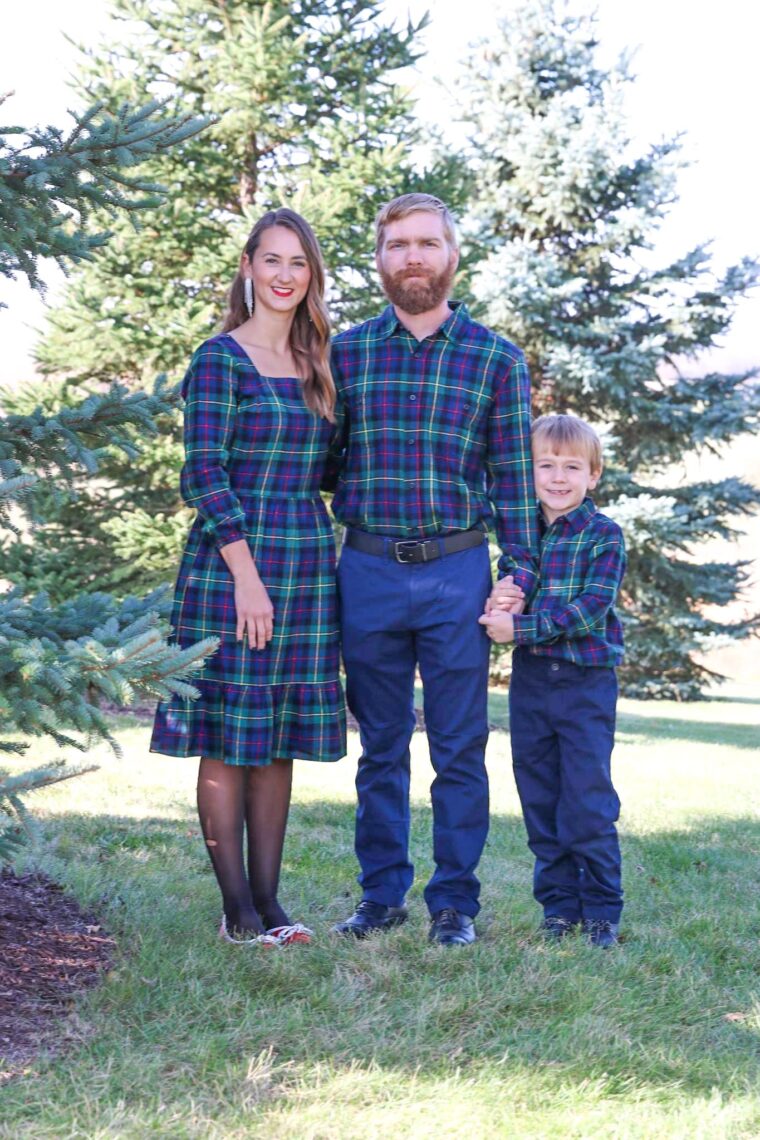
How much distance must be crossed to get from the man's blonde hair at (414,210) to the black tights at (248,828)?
1.69 metres

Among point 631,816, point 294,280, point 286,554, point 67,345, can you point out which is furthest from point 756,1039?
point 67,345

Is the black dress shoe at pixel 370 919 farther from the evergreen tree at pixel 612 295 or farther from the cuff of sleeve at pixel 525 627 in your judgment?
the evergreen tree at pixel 612 295

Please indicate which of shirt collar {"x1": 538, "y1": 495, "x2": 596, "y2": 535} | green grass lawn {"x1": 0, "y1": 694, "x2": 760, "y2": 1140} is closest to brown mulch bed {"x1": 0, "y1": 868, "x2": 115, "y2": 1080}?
green grass lawn {"x1": 0, "y1": 694, "x2": 760, "y2": 1140}

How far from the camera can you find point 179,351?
9930mm

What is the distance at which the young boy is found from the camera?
3.44 m

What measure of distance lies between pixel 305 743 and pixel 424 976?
0.75 metres

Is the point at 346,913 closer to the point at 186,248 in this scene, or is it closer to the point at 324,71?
the point at 186,248

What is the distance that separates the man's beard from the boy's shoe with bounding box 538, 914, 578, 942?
77.0 inches

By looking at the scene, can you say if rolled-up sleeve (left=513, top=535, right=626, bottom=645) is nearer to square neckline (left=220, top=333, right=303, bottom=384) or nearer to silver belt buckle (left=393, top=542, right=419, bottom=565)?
Result: silver belt buckle (left=393, top=542, right=419, bottom=565)

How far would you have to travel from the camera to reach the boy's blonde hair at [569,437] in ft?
11.6

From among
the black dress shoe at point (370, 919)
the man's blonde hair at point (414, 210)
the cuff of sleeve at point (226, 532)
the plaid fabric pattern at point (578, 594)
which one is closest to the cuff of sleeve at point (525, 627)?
the plaid fabric pattern at point (578, 594)

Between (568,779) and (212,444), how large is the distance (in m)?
1.51

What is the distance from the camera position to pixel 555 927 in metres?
3.49

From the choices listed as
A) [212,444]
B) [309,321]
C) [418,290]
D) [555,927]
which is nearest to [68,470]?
[212,444]
